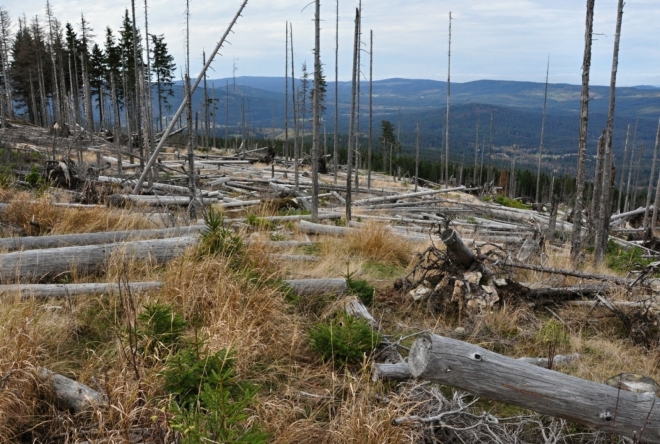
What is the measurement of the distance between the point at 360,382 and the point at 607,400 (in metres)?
1.77

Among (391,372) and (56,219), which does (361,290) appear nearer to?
(391,372)

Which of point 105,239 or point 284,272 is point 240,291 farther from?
point 105,239

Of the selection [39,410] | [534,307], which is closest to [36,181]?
[39,410]

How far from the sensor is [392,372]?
157 inches

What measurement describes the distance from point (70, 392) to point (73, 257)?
2.70m

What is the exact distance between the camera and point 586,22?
31.2ft

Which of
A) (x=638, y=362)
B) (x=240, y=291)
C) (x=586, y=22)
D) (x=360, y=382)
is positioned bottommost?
(x=638, y=362)

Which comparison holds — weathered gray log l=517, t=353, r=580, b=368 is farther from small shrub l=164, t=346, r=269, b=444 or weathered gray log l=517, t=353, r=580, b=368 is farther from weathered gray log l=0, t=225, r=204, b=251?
weathered gray log l=0, t=225, r=204, b=251

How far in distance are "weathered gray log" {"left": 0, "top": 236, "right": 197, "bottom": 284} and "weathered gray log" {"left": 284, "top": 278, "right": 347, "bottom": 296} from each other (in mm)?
1545

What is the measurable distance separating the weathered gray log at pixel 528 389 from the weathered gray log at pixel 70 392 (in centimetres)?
219

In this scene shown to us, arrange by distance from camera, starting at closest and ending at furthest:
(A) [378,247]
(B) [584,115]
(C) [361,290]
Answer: (C) [361,290]
(A) [378,247]
(B) [584,115]

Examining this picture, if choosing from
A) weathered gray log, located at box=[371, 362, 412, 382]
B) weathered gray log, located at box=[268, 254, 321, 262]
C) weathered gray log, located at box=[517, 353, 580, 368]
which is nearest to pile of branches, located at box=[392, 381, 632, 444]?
weathered gray log, located at box=[371, 362, 412, 382]

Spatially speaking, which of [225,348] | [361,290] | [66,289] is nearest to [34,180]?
[66,289]

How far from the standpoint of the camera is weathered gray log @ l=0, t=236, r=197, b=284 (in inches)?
207
